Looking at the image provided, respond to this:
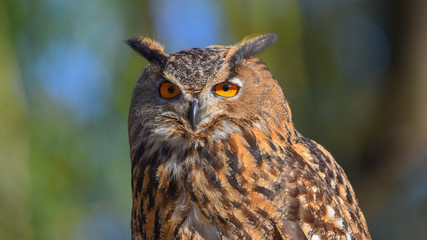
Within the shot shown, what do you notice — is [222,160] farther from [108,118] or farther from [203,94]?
[108,118]

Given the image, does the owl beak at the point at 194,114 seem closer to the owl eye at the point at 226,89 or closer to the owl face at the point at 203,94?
the owl face at the point at 203,94

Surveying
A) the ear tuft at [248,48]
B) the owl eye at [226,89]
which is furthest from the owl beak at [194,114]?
the ear tuft at [248,48]

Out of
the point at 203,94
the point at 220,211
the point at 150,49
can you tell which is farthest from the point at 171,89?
the point at 220,211

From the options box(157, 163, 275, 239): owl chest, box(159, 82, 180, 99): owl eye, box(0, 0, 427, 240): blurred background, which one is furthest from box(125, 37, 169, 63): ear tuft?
box(0, 0, 427, 240): blurred background

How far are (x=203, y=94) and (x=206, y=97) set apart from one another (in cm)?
2

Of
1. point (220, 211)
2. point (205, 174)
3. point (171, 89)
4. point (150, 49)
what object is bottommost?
point (220, 211)

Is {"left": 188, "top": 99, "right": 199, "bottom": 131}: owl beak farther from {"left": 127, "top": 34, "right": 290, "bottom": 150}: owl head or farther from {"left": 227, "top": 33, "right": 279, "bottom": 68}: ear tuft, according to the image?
{"left": 227, "top": 33, "right": 279, "bottom": 68}: ear tuft

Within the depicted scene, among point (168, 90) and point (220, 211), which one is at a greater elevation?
point (168, 90)

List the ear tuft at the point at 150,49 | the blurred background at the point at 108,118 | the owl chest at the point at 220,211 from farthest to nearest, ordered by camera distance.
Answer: the blurred background at the point at 108,118, the ear tuft at the point at 150,49, the owl chest at the point at 220,211

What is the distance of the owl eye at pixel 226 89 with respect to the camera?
1.97 meters

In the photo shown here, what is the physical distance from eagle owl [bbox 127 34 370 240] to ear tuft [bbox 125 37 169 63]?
2cm

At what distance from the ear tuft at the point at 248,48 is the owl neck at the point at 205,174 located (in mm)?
288

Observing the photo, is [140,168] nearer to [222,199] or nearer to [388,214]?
[222,199]

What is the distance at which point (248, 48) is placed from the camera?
2.08 metres
